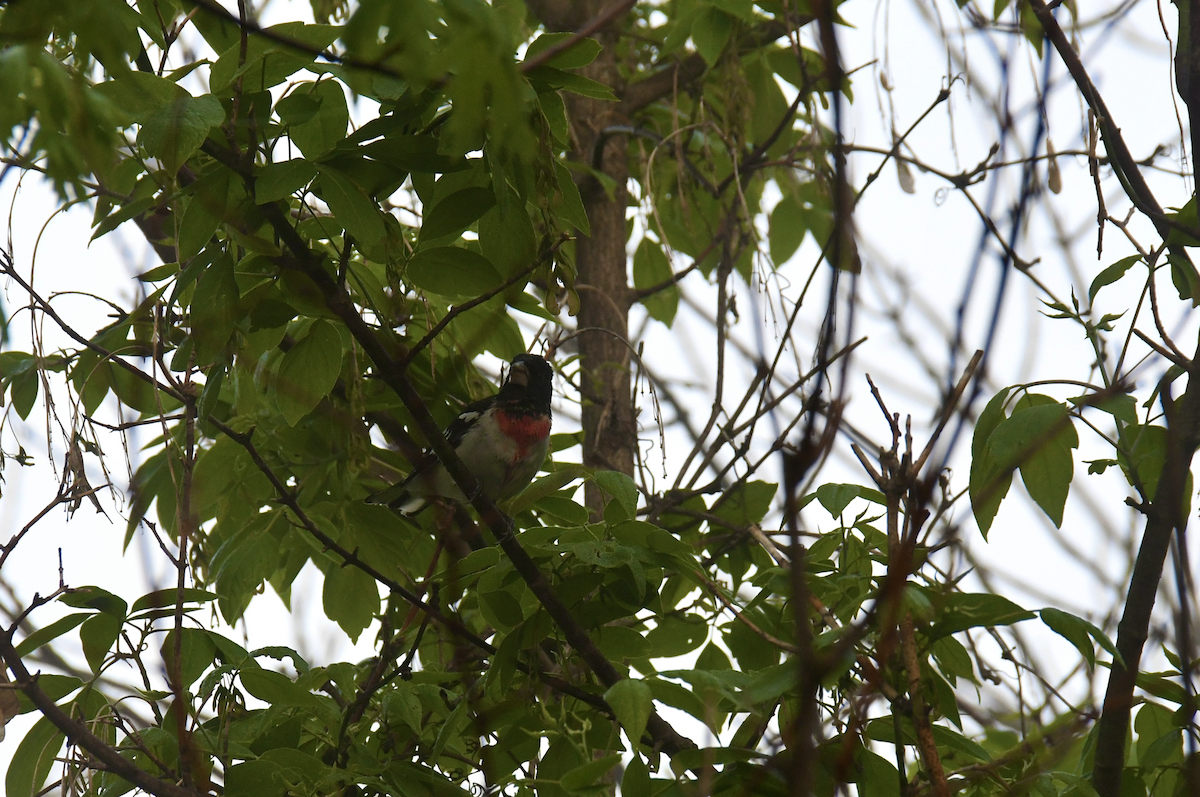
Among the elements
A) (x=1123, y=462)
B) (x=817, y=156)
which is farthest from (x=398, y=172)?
(x=817, y=156)

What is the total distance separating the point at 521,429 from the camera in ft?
15.7

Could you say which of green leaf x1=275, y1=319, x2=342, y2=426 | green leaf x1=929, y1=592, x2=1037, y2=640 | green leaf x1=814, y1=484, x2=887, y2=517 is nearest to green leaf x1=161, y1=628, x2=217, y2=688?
green leaf x1=275, y1=319, x2=342, y2=426

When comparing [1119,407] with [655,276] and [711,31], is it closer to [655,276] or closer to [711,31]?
[711,31]

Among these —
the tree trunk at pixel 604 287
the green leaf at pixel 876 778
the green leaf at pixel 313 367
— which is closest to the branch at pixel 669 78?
the tree trunk at pixel 604 287

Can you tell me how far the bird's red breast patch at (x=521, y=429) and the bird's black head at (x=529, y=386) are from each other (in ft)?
0.21

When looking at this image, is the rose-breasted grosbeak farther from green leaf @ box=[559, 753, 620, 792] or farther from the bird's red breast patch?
green leaf @ box=[559, 753, 620, 792]

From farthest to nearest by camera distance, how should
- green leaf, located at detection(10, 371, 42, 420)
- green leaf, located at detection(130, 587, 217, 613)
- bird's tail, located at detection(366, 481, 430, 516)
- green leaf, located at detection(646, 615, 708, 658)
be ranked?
bird's tail, located at detection(366, 481, 430, 516) → green leaf, located at detection(646, 615, 708, 658) → green leaf, located at detection(10, 371, 42, 420) → green leaf, located at detection(130, 587, 217, 613)

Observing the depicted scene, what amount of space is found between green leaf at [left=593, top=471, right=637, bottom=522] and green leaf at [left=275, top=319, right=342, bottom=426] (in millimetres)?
760

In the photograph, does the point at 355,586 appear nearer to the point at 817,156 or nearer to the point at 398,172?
the point at 398,172

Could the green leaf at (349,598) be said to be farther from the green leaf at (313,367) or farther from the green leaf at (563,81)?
the green leaf at (563,81)

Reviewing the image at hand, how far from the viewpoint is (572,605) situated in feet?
8.59

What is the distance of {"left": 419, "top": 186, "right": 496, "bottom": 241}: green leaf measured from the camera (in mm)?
2498

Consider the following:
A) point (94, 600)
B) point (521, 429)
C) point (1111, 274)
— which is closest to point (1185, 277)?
point (1111, 274)

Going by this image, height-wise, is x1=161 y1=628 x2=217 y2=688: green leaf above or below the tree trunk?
below
